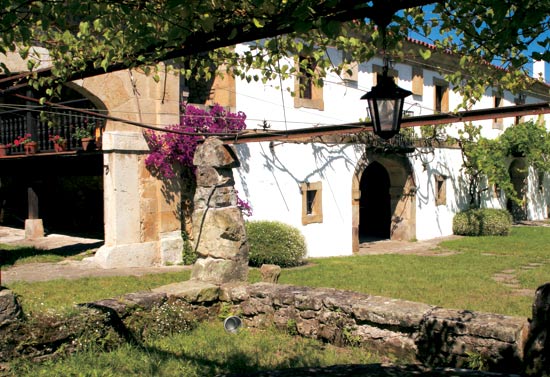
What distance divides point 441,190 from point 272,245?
8100 millimetres

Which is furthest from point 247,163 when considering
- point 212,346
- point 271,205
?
point 212,346

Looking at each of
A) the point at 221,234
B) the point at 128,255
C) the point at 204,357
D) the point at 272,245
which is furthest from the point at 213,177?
the point at 272,245

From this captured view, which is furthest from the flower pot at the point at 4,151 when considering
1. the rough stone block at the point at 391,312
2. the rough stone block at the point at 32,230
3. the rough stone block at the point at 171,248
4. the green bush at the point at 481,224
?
the green bush at the point at 481,224

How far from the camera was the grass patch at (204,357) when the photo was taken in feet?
14.9

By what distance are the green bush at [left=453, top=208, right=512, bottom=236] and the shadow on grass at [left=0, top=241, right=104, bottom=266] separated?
11160 mm

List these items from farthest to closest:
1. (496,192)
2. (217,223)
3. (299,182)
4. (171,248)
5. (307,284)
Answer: (496,192) → (299,182) → (171,248) → (307,284) → (217,223)

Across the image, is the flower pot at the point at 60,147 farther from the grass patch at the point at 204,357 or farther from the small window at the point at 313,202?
the grass patch at the point at 204,357

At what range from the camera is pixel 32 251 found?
39.4 ft

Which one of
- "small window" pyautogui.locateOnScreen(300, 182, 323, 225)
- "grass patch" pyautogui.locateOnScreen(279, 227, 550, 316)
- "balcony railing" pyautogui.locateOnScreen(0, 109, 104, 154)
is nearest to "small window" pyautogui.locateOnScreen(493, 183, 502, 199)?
"grass patch" pyautogui.locateOnScreen(279, 227, 550, 316)

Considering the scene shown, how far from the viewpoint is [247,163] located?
1169 cm

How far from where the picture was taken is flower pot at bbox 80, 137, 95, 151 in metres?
11.3

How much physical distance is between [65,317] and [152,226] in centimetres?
610

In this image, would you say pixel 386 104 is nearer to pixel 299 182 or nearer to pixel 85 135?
pixel 299 182

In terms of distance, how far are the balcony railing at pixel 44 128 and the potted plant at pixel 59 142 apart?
0.11 m
